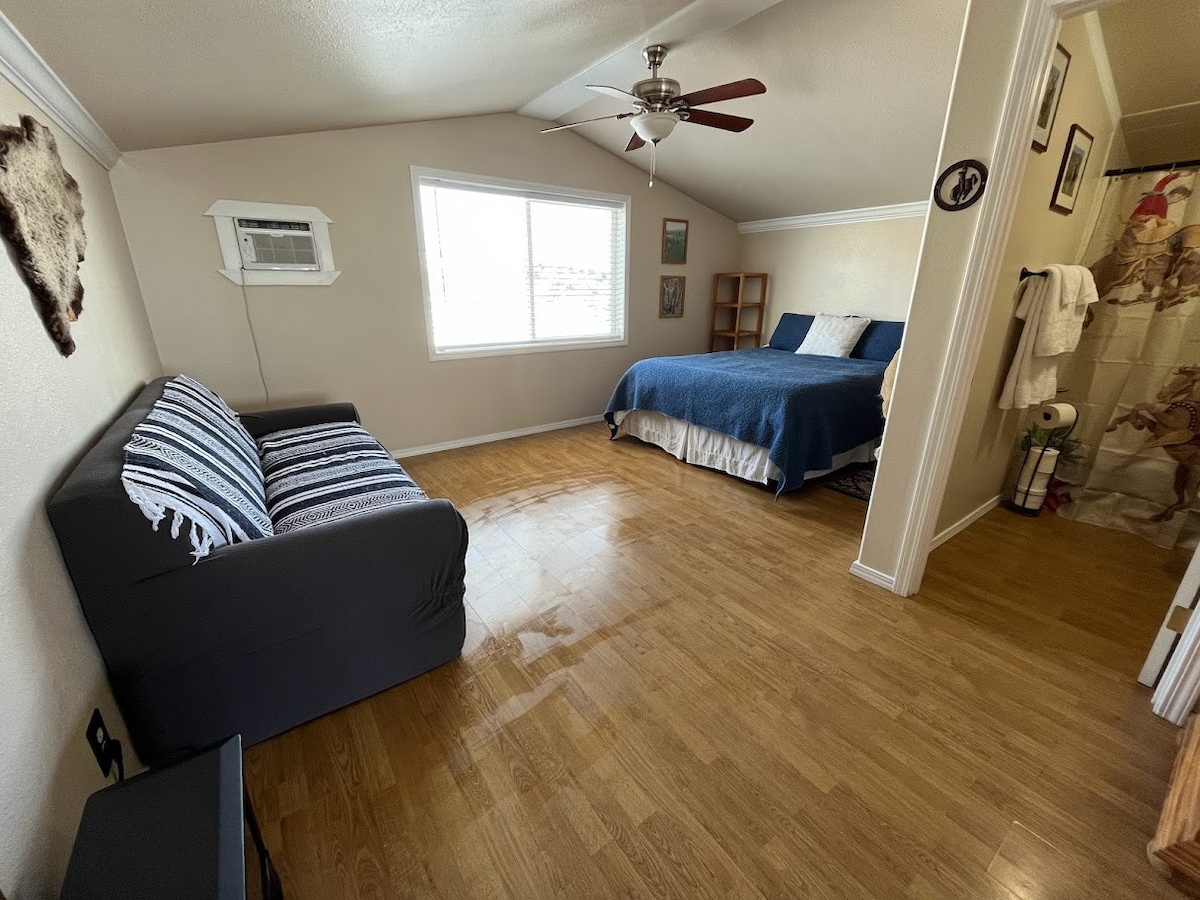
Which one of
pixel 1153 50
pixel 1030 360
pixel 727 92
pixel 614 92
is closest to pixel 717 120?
pixel 727 92

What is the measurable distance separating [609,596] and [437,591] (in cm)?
76

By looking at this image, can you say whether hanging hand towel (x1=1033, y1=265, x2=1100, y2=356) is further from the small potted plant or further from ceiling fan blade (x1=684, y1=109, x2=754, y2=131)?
ceiling fan blade (x1=684, y1=109, x2=754, y2=131)

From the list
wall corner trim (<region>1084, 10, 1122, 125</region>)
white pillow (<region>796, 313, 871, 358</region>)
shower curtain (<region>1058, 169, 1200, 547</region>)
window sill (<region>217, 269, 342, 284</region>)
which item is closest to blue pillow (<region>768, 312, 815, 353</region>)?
white pillow (<region>796, 313, 871, 358</region>)

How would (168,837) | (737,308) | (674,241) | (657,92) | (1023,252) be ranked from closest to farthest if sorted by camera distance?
(168,837), (1023,252), (657,92), (674,241), (737,308)

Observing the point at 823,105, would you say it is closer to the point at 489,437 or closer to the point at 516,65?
the point at 516,65

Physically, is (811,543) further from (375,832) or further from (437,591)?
(375,832)

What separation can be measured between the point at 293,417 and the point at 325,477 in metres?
0.96

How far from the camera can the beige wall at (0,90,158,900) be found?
30.2 inches

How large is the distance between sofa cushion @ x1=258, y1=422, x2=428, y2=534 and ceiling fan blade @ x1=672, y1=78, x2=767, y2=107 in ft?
7.03

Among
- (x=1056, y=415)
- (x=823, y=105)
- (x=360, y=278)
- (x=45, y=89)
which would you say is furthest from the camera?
(x=360, y=278)

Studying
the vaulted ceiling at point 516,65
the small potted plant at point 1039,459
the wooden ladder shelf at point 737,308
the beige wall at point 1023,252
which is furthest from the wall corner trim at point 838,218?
the small potted plant at point 1039,459

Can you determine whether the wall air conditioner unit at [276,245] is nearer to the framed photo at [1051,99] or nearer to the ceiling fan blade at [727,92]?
the ceiling fan blade at [727,92]

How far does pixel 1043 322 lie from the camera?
6.96ft

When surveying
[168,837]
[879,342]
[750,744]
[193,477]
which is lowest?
[750,744]
